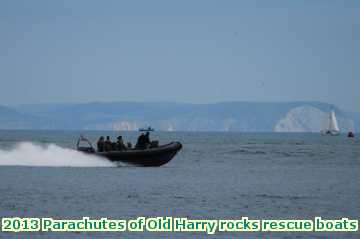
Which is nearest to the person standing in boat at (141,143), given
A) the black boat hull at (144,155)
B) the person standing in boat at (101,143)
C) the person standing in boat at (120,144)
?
the black boat hull at (144,155)

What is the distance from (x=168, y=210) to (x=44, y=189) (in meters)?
9.41

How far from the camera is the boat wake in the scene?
176ft

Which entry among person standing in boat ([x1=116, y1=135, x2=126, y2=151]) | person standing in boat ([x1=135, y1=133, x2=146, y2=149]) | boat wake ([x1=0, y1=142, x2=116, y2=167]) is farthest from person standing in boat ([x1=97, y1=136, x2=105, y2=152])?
person standing in boat ([x1=135, y1=133, x2=146, y2=149])

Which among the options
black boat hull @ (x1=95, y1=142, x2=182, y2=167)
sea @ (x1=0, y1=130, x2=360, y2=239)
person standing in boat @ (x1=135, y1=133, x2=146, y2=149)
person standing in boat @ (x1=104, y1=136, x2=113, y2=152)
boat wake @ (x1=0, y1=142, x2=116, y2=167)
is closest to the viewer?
sea @ (x1=0, y1=130, x2=360, y2=239)

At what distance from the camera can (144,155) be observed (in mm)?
51406

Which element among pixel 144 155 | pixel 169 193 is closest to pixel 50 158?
pixel 144 155

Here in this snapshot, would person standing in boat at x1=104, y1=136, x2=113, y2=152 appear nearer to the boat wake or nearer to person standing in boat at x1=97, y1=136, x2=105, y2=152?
person standing in boat at x1=97, y1=136, x2=105, y2=152

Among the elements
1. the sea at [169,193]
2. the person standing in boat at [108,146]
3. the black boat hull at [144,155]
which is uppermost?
the person standing in boat at [108,146]

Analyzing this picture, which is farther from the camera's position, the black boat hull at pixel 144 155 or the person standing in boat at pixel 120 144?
the black boat hull at pixel 144 155

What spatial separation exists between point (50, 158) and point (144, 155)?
10348 millimetres

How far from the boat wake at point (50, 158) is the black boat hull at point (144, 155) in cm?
126

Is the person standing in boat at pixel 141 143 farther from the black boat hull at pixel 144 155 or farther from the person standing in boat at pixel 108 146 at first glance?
the person standing in boat at pixel 108 146

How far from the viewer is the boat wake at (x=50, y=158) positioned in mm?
53531

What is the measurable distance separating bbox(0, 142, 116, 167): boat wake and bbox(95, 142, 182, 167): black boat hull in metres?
1.26
